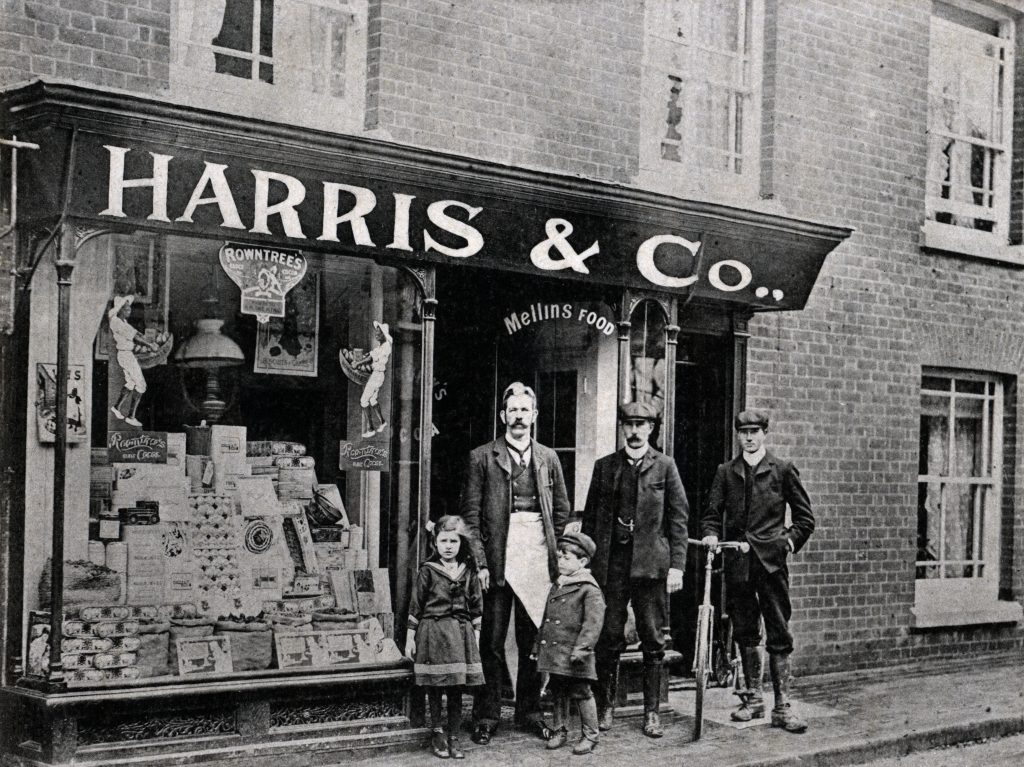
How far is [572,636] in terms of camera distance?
7.55m

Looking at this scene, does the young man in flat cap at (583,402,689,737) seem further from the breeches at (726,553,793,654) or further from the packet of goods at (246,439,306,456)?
the packet of goods at (246,439,306,456)

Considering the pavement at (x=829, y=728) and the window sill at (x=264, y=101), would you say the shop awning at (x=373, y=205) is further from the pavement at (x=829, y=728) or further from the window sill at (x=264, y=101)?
the pavement at (x=829, y=728)

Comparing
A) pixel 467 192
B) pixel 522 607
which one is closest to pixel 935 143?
pixel 467 192

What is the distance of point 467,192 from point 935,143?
5.82 metres

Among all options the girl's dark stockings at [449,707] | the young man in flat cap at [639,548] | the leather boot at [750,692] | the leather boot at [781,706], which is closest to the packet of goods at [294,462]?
the girl's dark stockings at [449,707]

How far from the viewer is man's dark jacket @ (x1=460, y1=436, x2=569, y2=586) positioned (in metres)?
7.81

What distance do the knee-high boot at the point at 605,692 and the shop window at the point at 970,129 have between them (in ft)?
17.9

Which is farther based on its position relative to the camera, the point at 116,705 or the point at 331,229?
the point at 331,229

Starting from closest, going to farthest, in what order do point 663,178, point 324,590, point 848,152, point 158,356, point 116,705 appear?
point 116,705
point 158,356
point 324,590
point 663,178
point 848,152

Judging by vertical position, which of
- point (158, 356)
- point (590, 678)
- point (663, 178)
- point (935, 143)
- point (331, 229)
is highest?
point (935, 143)

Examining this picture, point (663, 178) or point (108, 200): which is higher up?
point (663, 178)

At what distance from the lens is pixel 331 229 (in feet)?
24.1

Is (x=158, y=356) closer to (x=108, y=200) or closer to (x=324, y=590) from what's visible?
(x=108, y=200)

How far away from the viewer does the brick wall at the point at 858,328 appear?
34.0ft
